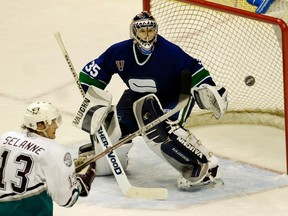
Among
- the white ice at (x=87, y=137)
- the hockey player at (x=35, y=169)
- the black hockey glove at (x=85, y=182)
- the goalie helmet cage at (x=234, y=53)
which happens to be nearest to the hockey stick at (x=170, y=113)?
the white ice at (x=87, y=137)

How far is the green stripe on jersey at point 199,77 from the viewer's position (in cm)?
527

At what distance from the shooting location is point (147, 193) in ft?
17.1

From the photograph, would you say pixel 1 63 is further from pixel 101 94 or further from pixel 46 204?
pixel 46 204

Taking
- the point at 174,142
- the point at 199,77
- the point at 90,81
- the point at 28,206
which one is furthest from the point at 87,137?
the point at 28,206

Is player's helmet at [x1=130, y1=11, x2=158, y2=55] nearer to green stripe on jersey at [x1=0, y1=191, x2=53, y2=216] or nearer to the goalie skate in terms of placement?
the goalie skate

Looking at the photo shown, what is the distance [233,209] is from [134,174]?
2.14ft

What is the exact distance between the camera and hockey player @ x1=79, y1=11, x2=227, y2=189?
523 centimetres

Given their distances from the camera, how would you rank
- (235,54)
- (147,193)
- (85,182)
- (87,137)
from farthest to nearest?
(235,54) → (87,137) → (147,193) → (85,182)

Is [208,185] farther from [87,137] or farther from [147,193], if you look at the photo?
[87,137]

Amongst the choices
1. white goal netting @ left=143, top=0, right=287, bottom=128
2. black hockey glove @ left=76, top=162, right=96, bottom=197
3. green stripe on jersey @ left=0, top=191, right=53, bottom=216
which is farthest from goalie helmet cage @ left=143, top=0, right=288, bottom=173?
green stripe on jersey @ left=0, top=191, right=53, bottom=216

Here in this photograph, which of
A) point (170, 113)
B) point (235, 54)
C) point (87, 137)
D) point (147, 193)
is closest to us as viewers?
point (170, 113)

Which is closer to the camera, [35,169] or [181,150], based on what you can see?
[35,169]

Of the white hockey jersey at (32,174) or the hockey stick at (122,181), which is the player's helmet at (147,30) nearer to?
the hockey stick at (122,181)

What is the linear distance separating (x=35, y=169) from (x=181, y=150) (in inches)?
52.8
